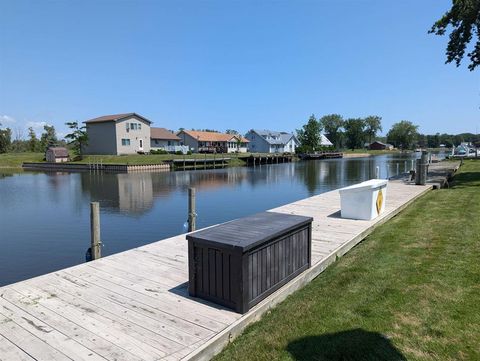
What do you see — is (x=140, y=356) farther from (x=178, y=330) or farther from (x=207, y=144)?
(x=207, y=144)

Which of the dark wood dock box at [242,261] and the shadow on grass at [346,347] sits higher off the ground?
the dark wood dock box at [242,261]

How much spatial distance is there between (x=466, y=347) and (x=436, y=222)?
19.7ft

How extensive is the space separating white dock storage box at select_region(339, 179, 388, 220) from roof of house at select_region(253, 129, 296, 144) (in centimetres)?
7709

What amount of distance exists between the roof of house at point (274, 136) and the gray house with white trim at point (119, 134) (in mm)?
35388

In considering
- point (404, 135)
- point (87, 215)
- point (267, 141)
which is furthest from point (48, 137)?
point (404, 135)

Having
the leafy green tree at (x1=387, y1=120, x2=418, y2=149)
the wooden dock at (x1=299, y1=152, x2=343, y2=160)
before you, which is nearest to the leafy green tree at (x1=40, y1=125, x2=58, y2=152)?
the wooden dock at (x1=299, y1=152, x2=343, y2=160)

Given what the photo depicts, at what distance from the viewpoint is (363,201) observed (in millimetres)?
9195

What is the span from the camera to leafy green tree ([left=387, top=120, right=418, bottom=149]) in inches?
5236

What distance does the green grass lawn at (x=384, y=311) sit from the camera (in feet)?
11.2

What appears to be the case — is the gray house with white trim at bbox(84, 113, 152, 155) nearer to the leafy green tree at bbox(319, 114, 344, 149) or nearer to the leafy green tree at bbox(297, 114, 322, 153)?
the leafy green tree at bbox(297, 114, 322, 153)

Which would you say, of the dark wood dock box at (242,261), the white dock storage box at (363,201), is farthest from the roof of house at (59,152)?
the dark wood dock box at (242,261)

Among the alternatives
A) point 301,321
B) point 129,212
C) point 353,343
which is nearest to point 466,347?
point 353,343

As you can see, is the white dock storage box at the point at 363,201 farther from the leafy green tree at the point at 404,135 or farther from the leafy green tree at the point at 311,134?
the leafy green tree at the point at 404,135

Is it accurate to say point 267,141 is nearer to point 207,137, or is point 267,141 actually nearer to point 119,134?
point 207,137
